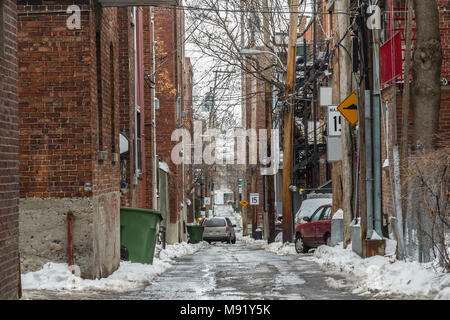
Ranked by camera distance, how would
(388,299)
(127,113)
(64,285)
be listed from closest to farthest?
(388,299), (64,285), (127,113)

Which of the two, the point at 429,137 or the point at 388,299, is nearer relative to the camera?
the point at 388,299

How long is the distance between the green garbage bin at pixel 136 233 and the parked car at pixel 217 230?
27.3 meters

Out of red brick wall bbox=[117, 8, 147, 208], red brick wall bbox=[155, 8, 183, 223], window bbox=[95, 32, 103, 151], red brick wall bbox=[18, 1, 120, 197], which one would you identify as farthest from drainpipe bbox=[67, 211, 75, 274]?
red brick wall bbox=[155, 8, 183, 223]

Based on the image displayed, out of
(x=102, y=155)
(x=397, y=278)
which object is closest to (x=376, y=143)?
(x=397, y=278)

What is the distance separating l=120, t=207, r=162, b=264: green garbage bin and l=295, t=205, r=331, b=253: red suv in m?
9.39

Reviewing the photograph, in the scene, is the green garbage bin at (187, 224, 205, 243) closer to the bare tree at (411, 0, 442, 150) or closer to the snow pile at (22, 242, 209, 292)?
the snow pile at (22, 242, 209, 292)

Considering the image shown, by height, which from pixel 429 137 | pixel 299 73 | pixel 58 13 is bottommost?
pixel 429 137

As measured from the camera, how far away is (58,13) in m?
11.5

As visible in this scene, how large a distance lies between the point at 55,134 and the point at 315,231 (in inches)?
503

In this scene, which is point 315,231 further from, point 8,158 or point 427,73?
point 8,158

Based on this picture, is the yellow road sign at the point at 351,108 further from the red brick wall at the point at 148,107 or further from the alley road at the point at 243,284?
the red brick wall at the point at 148,107
